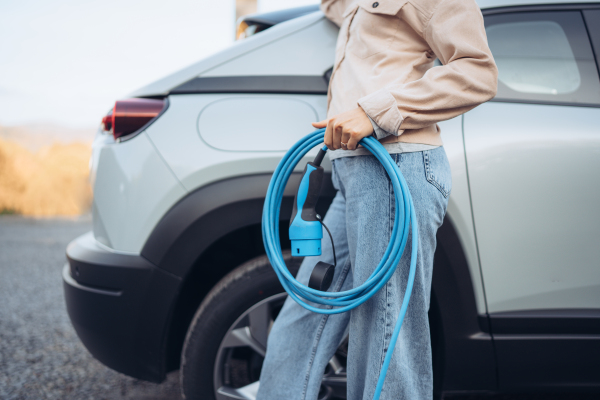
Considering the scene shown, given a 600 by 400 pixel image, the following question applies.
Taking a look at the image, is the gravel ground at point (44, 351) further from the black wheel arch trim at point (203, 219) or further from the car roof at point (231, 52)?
the car roof at point (231, 52)

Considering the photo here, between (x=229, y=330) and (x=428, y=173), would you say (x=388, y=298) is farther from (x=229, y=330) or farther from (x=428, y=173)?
(x=229, y=330)

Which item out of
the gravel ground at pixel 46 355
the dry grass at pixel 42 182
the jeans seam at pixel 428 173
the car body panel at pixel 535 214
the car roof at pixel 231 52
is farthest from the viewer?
the dry grass at pixel 42 182

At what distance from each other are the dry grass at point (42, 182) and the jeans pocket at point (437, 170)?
27.7ft

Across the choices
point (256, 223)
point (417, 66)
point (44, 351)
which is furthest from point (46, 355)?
point (417, 66)

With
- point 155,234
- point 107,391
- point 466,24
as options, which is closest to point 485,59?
point 466,24

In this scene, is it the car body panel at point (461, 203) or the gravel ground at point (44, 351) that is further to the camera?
the gravel ground at point (44, 351)

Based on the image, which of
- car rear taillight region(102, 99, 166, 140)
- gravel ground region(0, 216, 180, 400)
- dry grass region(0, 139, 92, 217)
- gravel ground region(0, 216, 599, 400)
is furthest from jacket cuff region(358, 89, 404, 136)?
dry grass region(0, 139, 92, 217)

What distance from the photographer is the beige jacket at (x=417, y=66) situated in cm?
93

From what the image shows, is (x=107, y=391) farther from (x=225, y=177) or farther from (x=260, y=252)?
(x=225, y=177)

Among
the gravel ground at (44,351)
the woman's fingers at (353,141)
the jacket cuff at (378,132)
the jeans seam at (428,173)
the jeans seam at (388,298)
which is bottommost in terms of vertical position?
the gravel ground at (44,351)

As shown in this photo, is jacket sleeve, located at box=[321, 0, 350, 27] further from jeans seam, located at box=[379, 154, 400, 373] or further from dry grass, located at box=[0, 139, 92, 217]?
dry grass, located at box=[0, 139, 92, 217]

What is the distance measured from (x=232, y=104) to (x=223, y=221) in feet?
1.36

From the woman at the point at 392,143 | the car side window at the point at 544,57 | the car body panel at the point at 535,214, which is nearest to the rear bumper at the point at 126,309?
the woman at the point at 392,143

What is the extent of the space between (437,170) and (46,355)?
2.35 meters
